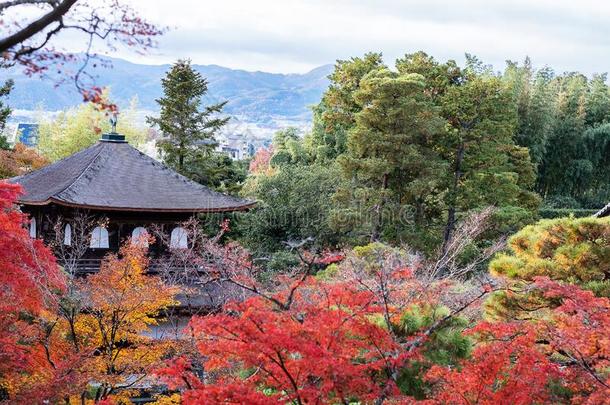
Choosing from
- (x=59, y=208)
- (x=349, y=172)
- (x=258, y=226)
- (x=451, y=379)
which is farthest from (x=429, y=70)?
(x=451, y=379)

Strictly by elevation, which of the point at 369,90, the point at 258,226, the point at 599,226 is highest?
the point at 369,90

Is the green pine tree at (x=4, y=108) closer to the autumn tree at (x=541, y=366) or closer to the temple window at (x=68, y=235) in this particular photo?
the temple window at (x=68, y=235)

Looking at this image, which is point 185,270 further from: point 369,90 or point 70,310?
point 369,90

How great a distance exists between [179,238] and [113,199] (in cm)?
196

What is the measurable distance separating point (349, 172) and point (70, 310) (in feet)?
39.1

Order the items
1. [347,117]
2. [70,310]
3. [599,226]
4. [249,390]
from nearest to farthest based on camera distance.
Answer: [249,390] < [599,226] < [70,310] < [347,117]

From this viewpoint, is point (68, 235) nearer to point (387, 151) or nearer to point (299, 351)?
point (387, 151)

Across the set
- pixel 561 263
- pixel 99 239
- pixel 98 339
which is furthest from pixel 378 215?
pixel 561 263

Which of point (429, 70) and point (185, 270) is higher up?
point (429, 70)

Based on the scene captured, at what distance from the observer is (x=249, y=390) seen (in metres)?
5.57

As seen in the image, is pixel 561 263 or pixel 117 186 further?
pixel 117 186

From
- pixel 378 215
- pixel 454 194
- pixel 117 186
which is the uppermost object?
pixel 117 186

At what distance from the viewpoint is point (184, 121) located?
24.2m

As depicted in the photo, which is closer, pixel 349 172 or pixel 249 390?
pixel 249 390
